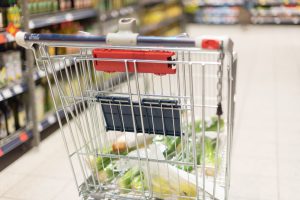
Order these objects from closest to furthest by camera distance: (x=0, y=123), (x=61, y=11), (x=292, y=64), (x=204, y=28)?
(x=0, y=123), (x=61, y=11), (x=292, y=64), (x=204, y=28)

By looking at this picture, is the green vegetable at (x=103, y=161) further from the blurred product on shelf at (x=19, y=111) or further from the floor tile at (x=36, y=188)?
the blurred product on shelf at (x=19, y=111)

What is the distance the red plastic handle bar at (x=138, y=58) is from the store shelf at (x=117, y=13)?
268 cm

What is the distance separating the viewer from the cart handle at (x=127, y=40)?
133cm

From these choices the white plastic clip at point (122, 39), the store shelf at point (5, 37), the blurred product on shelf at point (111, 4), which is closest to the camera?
the white plastic clip at point (122, 39)

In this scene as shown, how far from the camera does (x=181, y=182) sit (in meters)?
1.77

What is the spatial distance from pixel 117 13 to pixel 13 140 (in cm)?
236

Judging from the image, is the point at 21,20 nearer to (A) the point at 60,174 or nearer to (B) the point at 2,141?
(B) the point at 2,141

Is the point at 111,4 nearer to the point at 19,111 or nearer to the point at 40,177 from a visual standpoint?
the point at 19,111

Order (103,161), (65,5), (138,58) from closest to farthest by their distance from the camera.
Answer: (138,58), (103,161), (65,5)

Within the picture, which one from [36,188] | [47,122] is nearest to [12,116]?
[47,122]

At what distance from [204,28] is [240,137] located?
7404mm

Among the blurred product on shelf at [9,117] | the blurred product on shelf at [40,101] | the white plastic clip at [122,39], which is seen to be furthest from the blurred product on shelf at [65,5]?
the white plastic clip at [122,39]

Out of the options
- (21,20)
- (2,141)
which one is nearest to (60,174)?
(2,141)

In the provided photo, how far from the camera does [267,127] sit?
3396mm
